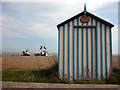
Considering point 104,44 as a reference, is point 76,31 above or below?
above

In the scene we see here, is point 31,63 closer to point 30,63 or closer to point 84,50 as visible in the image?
point 30,63

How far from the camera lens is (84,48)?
6.14 metres

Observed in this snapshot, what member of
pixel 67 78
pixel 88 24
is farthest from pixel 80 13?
pixel 67 78

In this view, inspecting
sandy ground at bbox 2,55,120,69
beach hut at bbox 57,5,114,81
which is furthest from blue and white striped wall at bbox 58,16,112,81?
sandy ground at bbox 2,55,120,69

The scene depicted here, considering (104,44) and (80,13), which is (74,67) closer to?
(104,44)

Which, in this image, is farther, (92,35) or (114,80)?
(92,35)

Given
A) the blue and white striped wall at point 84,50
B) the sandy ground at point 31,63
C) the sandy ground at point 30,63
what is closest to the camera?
the blue and white striped wall at point 84,50

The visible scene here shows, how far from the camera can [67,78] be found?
19.6 feet

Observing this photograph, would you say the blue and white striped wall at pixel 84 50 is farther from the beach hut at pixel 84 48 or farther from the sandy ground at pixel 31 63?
the sandy ground at pixel 31 63

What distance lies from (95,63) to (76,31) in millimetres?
1814

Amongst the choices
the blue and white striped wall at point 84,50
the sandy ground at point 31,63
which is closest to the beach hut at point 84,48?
the blue and white striped wall at point 84,50

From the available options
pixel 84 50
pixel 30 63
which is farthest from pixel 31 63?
pixel 84 50

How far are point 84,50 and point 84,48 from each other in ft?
0.32

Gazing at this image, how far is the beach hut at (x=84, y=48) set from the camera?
19.8ft
